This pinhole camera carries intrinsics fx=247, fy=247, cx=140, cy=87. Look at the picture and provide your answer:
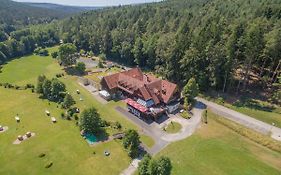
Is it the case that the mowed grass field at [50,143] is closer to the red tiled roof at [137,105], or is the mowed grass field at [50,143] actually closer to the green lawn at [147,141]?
the red tiled roof at [137,105]

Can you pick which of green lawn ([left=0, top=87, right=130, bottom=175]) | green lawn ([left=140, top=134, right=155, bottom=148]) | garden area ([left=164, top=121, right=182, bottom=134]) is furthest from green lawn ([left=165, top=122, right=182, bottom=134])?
green lawn ([left=0, top=87, right=130, bottom=175])

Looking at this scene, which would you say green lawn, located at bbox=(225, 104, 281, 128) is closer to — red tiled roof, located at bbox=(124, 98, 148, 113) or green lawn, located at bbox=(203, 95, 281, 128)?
green lawn, located at bbox=(203, 95, 281, 128)

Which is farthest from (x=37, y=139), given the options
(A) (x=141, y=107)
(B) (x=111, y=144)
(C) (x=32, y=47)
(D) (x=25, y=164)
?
(C) (x=32, y=47)

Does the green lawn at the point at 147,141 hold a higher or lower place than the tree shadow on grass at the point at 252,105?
lower

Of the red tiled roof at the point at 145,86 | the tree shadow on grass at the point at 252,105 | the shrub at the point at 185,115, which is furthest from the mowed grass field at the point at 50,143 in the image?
the tree shadow on grass at the point at 252,105

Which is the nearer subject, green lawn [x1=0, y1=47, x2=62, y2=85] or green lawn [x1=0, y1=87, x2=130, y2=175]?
green lawn [x1=0, y1=87, x2=130, y2=175]

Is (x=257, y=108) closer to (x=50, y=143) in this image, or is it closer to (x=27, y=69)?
(x=50, y=143)
